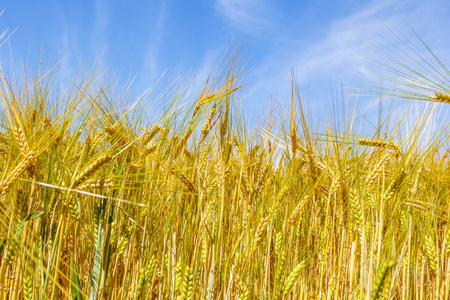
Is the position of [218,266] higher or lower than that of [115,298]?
higher

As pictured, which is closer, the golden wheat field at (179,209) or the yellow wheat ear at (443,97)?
the golden wheat field at (179,209)

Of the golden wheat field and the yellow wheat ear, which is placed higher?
the yellow wheat ear

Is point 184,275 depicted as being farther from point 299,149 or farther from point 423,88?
point 423,88

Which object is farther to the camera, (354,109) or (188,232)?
(354,109)

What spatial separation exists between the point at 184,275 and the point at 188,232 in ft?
0.65

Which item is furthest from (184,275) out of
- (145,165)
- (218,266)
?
(145,165)

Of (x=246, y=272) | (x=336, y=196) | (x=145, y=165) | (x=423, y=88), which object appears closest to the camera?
(x=246, y=272)

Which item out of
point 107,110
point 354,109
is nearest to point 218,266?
point 107,110

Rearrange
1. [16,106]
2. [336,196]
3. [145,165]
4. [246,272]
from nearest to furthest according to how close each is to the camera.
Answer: [16,106]
[246,272]
[145,165]
[336,196]

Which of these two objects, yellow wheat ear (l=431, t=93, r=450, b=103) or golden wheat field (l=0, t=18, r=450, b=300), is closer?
golden wheat field (l=0, t=18, r=450, b=300)

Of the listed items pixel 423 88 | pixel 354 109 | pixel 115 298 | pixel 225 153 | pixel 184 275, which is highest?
pixel 423 88

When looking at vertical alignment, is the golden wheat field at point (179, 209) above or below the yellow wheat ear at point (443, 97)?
below

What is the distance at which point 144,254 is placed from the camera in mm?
1625

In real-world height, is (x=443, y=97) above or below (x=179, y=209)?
above
